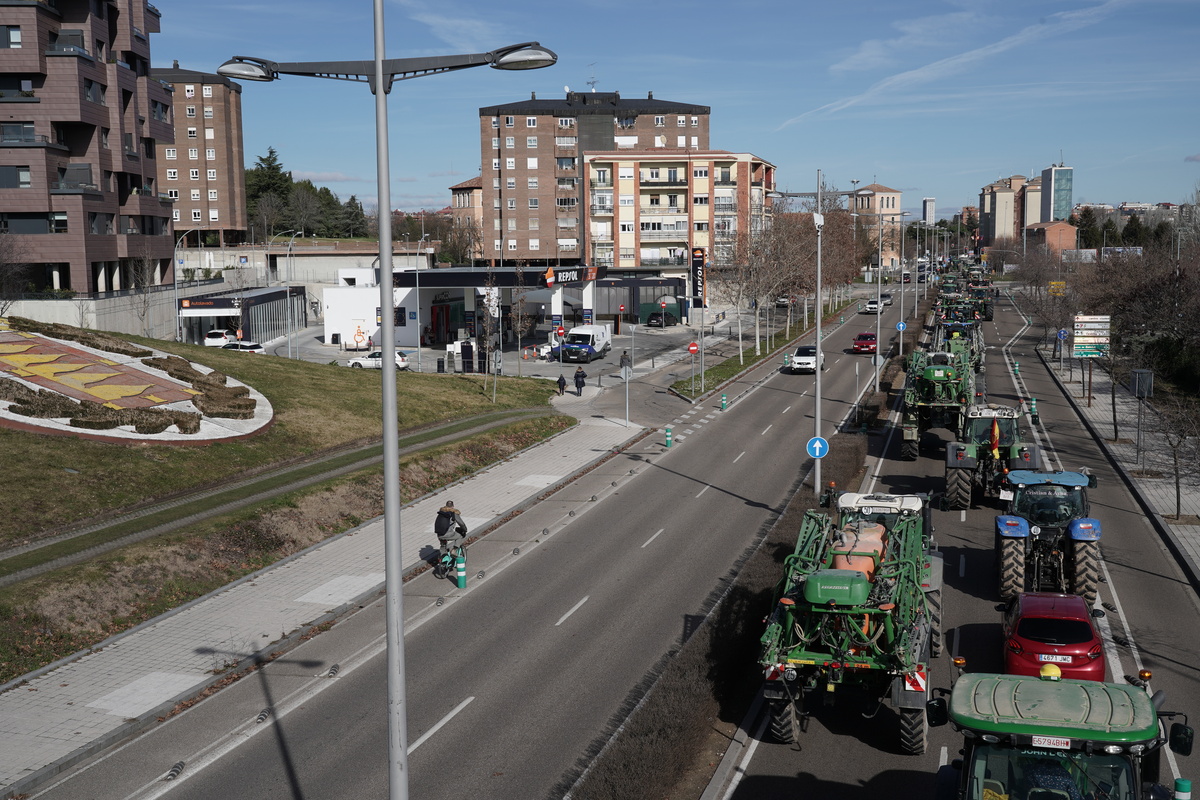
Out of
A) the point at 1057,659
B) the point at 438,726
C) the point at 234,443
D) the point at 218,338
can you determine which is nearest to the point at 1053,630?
the point at 1057,659

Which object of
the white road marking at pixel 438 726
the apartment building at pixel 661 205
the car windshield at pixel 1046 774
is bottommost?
the white road marking at pixel 438 726

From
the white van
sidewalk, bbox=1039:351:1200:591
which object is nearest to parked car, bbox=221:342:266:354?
the white van

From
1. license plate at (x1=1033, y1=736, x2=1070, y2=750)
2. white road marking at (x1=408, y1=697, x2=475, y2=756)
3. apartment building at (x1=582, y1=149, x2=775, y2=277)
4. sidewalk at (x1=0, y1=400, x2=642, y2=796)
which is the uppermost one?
apartment building at (x1=582, y1=149, x2=775, y2=277)

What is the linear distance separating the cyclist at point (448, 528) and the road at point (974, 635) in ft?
33.5

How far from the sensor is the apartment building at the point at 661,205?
3548 inches

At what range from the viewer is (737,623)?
56.7 ft

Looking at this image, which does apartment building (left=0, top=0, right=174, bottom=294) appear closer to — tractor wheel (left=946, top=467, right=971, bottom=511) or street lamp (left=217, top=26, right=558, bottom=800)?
tractor wheel (left=946, top=467, right=971, bottom=511)

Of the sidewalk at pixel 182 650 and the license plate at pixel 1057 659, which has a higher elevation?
the license plate at pixel 1057 659

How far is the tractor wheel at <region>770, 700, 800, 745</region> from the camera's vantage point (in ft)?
45.1

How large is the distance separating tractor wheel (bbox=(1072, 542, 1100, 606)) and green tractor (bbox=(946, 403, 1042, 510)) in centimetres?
730

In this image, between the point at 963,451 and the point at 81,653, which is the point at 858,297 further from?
the point at 81,653

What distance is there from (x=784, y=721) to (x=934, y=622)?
4.05 metres

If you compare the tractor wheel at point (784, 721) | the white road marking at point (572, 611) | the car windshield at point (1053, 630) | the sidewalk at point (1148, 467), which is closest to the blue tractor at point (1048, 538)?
the sidewalk at point (1148, 467)

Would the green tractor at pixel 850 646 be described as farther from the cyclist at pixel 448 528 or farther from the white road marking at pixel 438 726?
the cyclist at pixel 448 528
